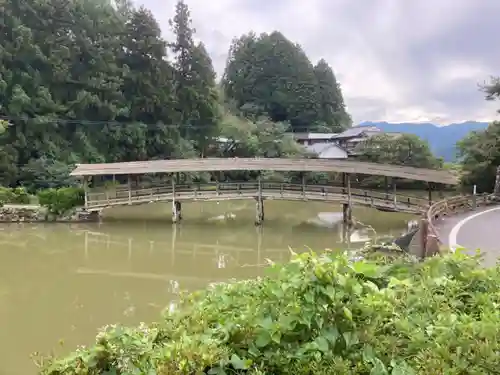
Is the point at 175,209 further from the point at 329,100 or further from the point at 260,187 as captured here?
the point at 329,100

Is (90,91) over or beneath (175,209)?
over

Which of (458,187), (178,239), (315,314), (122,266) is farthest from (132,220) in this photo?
(315,314)

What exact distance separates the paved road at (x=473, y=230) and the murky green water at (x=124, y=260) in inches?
78.9

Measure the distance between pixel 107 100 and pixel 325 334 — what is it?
27.3 metres

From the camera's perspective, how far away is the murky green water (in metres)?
8.45

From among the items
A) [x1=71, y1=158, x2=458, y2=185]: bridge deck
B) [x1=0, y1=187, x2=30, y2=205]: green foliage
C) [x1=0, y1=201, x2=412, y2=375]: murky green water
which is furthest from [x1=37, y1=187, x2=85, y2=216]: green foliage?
[x1=0, y1=187, x2=30, y2=205]: green foliage

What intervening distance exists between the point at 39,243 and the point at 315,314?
1541 centimetres

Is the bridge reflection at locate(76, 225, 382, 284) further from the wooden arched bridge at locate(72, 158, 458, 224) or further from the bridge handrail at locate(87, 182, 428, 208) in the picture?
the bridge handrail at locate(87, 182, 428, 208)

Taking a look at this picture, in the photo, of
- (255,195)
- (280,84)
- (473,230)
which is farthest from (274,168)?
(280,84)

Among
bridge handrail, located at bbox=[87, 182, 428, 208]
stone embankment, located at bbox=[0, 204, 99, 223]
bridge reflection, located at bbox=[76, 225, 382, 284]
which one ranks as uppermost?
bridge handrail, located at bbox=[87, 182, 428, 208]

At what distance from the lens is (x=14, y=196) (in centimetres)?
2119

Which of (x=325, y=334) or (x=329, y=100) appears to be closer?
(x=325, y=334)

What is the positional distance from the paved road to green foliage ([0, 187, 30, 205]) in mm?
17527

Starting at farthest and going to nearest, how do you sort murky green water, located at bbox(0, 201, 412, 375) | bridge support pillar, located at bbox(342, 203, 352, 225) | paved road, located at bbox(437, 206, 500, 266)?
bridge support pillar, located at bbox(342, 203, 352, 225) < paved road, located at bbox(437, 206, 500, 266) < murky green water, located at bbox(0, 201, 412, 375)
